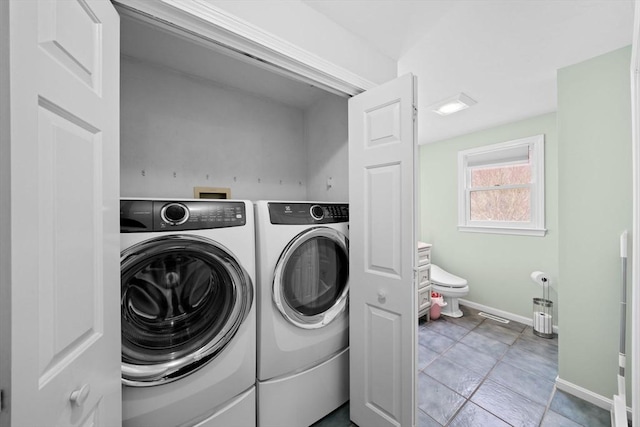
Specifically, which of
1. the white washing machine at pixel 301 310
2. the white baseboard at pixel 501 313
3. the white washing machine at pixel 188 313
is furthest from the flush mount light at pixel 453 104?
the white baseboard at pixel 501 313

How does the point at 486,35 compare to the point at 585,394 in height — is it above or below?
above

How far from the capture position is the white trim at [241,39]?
36.0 inches

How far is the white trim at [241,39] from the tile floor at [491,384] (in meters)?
2.03

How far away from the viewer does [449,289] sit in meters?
2.96

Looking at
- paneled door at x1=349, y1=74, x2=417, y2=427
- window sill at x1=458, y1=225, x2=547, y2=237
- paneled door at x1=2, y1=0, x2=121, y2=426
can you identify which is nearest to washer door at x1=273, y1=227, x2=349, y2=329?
paneled door at x1=349, y1=74, x2=417, y2=427

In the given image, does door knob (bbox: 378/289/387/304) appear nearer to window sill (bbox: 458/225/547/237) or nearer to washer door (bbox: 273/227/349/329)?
washer door (bbox: 273/227/349/329)

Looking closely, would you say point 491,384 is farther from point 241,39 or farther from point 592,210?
point 241,39

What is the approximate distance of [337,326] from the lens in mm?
1553

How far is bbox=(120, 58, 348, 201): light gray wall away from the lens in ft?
5.35

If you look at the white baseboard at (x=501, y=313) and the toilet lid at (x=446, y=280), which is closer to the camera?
the white baseboard at (x=501, y=313)

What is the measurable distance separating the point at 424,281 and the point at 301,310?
6.46ft

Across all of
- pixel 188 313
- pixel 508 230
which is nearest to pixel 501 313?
pixel 508 230

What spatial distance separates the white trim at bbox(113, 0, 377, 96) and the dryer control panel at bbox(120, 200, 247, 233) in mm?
685

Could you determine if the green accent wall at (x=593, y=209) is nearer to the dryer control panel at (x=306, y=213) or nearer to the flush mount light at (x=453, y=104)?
the flush mount light at (x=453, y=104)
